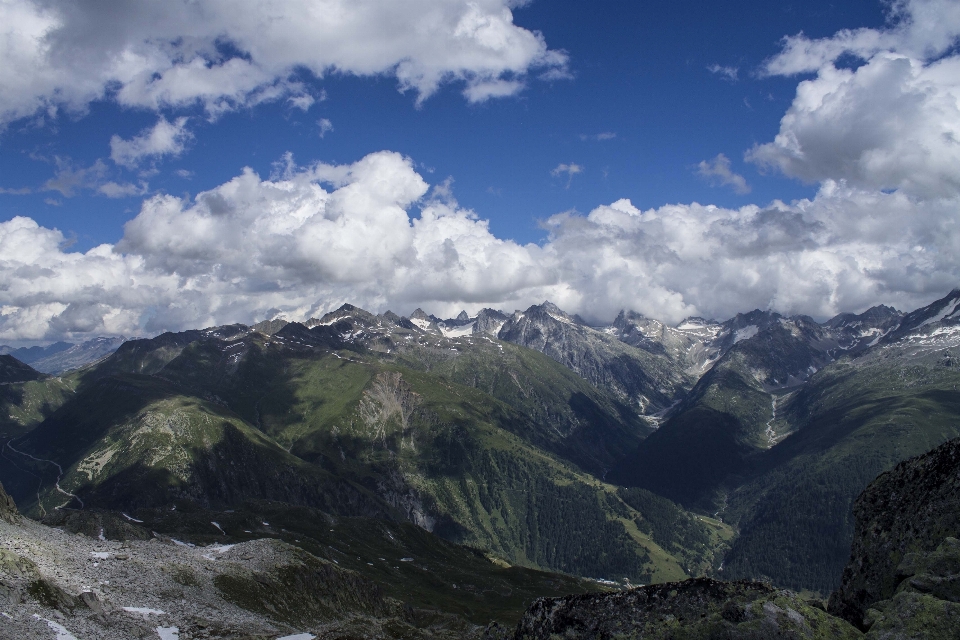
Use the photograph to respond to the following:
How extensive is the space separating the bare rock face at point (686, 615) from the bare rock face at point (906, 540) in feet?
12.5

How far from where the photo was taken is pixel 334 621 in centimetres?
12081

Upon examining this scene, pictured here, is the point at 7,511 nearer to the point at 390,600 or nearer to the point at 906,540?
the point at 390,600

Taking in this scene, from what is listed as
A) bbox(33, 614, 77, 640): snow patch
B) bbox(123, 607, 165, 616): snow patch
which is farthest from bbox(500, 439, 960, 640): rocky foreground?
bbox(123, 607, 165, 616): snow patch

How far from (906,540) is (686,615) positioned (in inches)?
654

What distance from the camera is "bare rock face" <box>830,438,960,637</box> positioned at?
109 feet

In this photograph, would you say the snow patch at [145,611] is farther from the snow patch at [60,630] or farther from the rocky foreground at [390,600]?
the snow patch at [60,630]

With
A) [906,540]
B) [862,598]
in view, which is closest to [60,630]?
[862,598]

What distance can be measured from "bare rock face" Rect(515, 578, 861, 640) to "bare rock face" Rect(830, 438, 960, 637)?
382cm

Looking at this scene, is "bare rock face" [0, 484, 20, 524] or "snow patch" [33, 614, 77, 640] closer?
"snow patch" [33, 614, 77, 640]

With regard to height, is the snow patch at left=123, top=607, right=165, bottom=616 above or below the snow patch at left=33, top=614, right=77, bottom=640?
below

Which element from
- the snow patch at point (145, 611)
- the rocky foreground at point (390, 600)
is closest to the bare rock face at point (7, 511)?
the rocky foreground at point (390, 600)

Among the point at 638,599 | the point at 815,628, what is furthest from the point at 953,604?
the point at 638,599

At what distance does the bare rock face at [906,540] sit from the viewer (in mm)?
33188

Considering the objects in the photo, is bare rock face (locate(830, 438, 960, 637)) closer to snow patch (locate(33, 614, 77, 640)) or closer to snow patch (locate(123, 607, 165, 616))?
snow patch (locate(33, 614, 77, 640))
